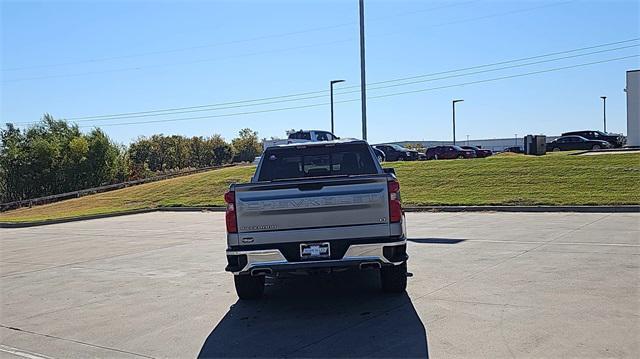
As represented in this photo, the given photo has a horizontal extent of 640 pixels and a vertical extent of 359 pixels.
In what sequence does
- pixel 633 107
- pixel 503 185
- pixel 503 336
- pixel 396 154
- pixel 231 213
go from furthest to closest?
1. pixel 633 107
2. pixel 396 154
3. pixel 503 185
4. pixel 231 213
5. pixel 503 336

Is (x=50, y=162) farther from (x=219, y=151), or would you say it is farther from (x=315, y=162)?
(x=315, y=162)

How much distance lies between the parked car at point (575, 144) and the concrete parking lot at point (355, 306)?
3134cm

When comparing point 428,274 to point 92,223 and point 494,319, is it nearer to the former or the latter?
point 494,319

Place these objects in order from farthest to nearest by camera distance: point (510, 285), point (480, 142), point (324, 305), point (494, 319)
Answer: point (480, 142)
point (510, 285)
point (324, 305)
point (494, 319)

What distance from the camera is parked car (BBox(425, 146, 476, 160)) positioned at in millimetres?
43509

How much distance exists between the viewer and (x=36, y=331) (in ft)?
22.9

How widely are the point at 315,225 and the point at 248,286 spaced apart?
1519 mm

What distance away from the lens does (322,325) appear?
21.2ft

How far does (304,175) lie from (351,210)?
2.18 metres

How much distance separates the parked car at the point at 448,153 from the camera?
4351 cm

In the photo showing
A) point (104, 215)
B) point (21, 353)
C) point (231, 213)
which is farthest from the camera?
point (104, 215)

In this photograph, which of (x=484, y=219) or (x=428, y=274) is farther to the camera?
(x=484, y=219)

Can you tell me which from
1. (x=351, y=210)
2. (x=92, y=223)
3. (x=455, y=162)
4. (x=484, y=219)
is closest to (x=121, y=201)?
(x=92, y=223)

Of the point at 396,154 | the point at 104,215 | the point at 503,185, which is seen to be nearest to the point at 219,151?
the point at 396,154
